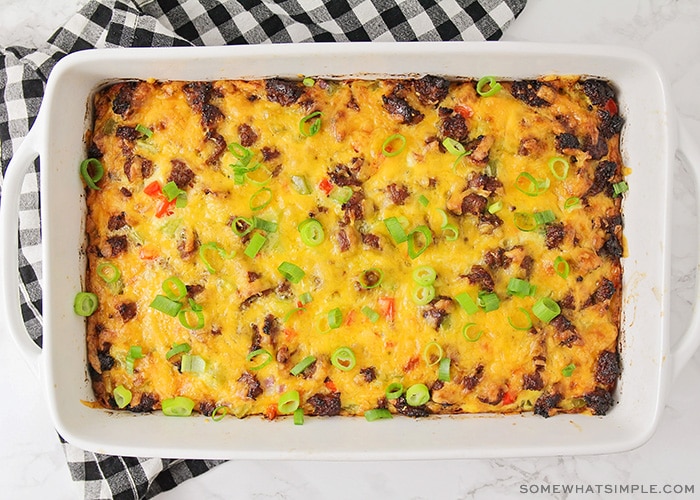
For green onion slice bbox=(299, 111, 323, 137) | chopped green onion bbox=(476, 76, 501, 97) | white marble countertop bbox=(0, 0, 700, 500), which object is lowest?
white marble countertop bbox=(0, 0, 700, 500)

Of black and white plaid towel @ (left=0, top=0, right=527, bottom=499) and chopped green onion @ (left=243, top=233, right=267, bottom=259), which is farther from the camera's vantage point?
black and white plaid towel @ (left=0, top=0, right=527, bottom=499)

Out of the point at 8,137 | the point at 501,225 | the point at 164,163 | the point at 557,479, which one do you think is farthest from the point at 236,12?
the point at 557,479

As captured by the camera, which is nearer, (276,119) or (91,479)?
(276,119)

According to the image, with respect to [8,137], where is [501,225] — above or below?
below

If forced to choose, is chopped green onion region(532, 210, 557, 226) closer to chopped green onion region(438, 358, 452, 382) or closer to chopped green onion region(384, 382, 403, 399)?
chopped green onion region(438, 358, 452, 382)

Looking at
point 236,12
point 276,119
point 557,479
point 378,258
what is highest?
point 236,12

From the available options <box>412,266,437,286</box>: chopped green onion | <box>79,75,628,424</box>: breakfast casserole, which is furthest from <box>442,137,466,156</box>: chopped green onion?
<box>412,266,437,286</box>: chopped green onion

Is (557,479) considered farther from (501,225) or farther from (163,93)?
(163,93)
